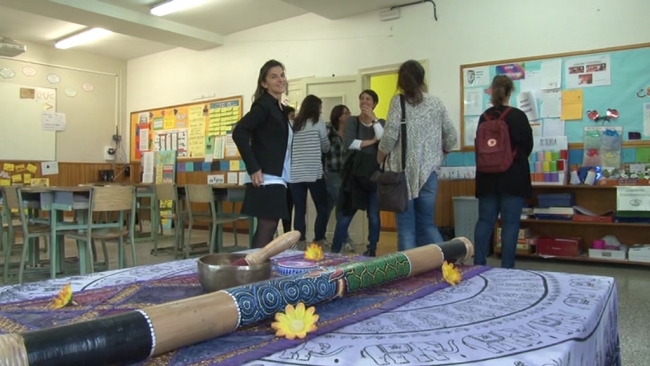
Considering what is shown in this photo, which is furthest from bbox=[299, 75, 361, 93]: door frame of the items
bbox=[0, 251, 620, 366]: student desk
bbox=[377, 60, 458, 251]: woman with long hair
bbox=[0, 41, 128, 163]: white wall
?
bbox=[0, 251, 620, 366]: student desk

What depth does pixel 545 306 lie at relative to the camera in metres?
0.73

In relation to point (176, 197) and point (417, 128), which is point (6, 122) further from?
point (417, 128)

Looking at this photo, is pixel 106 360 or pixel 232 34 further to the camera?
pixel 232 34

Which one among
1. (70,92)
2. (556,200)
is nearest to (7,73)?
(70,92)

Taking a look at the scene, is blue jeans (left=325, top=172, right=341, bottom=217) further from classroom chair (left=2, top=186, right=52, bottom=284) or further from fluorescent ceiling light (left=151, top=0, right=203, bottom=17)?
fluorescent ceiling light (left=151, top=0, right=203, bottom=17)

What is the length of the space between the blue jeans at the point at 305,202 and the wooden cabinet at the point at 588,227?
5.61ft

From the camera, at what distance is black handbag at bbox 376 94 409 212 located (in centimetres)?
252

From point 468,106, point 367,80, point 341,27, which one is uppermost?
point 341,27

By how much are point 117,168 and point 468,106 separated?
20.4 feet

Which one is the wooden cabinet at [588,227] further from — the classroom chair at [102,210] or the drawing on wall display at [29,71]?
the drawing on wall display at [29,71]

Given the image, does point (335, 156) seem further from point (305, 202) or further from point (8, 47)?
point (8, 47)

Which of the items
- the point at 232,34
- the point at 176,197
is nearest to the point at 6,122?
the point at 232,34

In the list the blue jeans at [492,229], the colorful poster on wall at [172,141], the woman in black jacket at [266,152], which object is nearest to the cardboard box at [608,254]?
the blue jeans at [492,229]

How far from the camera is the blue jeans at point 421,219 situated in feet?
8.35
